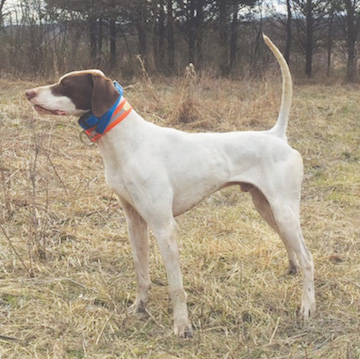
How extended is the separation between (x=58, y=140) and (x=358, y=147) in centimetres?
425

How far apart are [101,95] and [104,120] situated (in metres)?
0.13

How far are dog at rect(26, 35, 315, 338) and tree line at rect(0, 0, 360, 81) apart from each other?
9288 mm

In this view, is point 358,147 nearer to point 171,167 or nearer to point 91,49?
point 171,167

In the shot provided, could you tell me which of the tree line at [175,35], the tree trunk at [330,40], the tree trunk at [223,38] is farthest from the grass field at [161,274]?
the tree trunk at [330,40]

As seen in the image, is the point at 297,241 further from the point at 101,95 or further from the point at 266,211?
the point at 101,95

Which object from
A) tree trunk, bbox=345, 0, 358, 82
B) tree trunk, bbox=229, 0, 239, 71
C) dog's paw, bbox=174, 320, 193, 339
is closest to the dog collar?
dog's paw, bbox=174, 320, 193, 339

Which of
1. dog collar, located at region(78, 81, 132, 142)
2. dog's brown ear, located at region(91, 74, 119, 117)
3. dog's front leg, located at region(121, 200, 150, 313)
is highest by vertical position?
dog's brown ear, located at region(91, 74, 119, 117)

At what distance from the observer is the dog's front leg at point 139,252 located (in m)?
2.71

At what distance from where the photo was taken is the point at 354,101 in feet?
37.3

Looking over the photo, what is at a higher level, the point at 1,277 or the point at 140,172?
the point at 140,172

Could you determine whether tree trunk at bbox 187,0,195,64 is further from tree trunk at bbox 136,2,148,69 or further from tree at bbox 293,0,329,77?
tree at bbox 293,0,329,77

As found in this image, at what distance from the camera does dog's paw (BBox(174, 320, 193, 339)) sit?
252cm

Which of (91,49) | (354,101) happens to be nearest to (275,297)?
(354,101)

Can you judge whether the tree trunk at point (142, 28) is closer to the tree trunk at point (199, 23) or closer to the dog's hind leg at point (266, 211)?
the tree trunk at point (199, 23)
